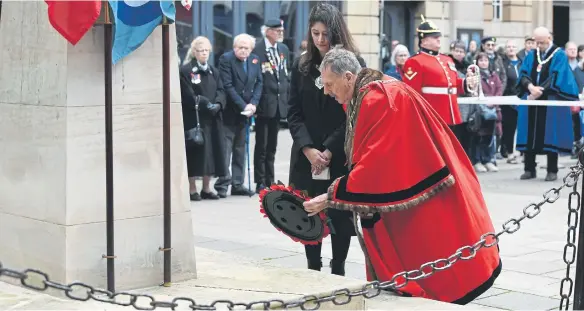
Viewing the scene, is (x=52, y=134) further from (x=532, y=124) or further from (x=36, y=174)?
(x=532, y=124)

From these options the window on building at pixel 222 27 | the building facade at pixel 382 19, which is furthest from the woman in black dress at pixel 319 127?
the window on building at pixel 222 27

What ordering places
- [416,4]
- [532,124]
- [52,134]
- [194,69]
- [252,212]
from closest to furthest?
1. [52,134]
2. [252,212]
3. [194,69]
4. [532,124]
5. [416,4]

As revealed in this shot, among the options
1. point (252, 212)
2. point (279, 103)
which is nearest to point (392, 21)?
point (279, 103)

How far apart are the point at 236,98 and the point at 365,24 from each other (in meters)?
12.1

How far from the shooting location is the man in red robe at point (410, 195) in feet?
19.0

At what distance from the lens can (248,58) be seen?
1262 cm

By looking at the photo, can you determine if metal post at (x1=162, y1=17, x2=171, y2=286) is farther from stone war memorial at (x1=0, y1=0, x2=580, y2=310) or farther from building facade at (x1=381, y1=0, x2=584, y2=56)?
building facade at (x1=381, y1=0, x2=584, y2=56)

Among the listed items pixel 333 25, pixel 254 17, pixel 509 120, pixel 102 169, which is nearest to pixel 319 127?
pixel 333 25

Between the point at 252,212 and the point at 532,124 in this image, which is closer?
the point at 252,212

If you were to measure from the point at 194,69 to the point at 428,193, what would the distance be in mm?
6583

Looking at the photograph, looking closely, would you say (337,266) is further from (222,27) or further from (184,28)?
(222,27)

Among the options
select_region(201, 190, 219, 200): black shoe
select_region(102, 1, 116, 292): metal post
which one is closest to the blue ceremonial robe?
select_region(201, 190, 219, 200): black shoe

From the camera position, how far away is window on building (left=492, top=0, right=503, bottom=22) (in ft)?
89.9

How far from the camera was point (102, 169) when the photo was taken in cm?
589
